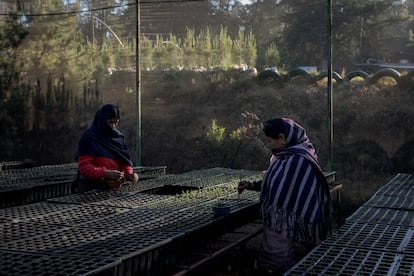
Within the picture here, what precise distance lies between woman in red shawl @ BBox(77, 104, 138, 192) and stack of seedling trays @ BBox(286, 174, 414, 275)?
81.9 inches

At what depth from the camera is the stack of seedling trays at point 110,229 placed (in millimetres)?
2479

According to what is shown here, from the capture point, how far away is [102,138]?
4723 mm

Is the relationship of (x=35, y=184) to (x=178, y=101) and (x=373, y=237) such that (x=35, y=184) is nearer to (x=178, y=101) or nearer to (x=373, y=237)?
(x=373, y=237)

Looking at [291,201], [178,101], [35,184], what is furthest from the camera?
[178,101]

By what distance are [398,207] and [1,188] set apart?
10.6ft

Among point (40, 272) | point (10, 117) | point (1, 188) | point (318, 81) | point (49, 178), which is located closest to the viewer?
point (40, 272)

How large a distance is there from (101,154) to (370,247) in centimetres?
261

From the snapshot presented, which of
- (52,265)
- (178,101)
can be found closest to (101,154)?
(52,265)

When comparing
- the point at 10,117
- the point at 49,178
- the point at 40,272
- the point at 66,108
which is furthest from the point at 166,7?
the point at 40,272

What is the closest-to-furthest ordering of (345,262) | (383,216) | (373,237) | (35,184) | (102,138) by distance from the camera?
1. (345,262)
2. (373,237)
3. (383,216)
4. (102,138)
5. (35,184)

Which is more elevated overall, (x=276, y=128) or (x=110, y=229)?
(x=276, y=128)

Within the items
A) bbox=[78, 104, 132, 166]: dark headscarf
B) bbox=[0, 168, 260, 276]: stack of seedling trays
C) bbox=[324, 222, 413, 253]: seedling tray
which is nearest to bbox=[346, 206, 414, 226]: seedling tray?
bbox=[324, 222, 413, 253]: seedling tray

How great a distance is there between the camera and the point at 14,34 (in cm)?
1159

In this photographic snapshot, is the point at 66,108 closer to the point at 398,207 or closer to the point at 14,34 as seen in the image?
the point at 14,34
